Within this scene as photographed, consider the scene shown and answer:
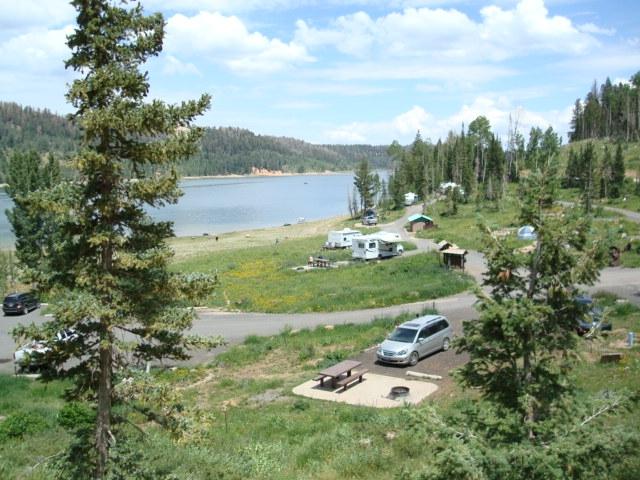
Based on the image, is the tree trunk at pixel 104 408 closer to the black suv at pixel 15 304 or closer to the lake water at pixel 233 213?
the black suv at pixel 15 304

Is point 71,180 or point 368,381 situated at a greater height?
point 71,180

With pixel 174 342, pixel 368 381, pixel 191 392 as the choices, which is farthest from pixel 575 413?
pixel 191 392

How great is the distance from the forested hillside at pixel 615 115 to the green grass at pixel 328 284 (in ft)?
340

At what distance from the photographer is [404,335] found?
77.5 feet

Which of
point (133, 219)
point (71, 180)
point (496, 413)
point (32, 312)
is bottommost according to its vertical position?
point (32, 312)

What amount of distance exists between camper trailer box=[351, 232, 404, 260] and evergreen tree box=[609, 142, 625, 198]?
1699 inches

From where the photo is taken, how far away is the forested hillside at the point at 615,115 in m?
129

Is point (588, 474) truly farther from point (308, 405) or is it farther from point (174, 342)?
point (308, 405)

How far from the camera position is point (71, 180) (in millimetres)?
9211

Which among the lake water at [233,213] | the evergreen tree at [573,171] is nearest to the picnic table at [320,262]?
the lake water at [233,213]

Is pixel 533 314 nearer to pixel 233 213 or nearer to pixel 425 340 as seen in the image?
pixel 425 340

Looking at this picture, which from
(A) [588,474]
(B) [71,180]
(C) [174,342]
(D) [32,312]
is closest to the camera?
(A) [588,474]

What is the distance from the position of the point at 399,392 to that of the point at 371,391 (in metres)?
1.30

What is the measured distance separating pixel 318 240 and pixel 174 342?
5961 cm
